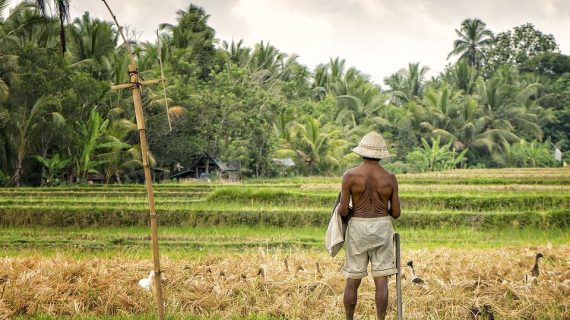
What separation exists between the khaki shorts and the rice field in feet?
2.67

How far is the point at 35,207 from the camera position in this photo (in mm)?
13102

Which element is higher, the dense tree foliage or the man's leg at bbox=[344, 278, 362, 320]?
the dense tree foliage

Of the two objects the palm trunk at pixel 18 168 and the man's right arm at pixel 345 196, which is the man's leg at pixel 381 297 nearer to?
the man's right arm at pixel 345 196

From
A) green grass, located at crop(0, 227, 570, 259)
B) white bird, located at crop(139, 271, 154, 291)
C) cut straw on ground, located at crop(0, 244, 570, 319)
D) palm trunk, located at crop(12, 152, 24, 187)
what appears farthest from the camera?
palm trunk, located at crop(12, 152, 24, 187)

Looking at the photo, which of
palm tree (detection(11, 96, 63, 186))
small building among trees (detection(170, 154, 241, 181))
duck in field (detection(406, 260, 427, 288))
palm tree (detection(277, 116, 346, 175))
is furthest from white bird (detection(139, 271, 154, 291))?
palm tree (detection(277, 116, 346, 175))

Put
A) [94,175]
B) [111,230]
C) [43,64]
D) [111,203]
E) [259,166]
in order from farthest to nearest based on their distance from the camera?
[259,166] < [94,175] < [43,64] < [111,203] < [111,230]

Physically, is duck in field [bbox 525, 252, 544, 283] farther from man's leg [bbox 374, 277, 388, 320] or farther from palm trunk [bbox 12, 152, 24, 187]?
palm trunk [bbox 12, 152, 24, 187]

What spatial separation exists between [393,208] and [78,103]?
61.9ft

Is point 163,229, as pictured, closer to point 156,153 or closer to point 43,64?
point 43,64

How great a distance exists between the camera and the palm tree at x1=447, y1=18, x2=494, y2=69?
46.9 m

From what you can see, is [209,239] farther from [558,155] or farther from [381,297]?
[558,155]

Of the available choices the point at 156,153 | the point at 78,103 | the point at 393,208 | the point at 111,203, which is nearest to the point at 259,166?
the point at 156,153

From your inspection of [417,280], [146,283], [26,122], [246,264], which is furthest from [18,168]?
[417,280]

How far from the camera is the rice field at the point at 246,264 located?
18.1 ft
